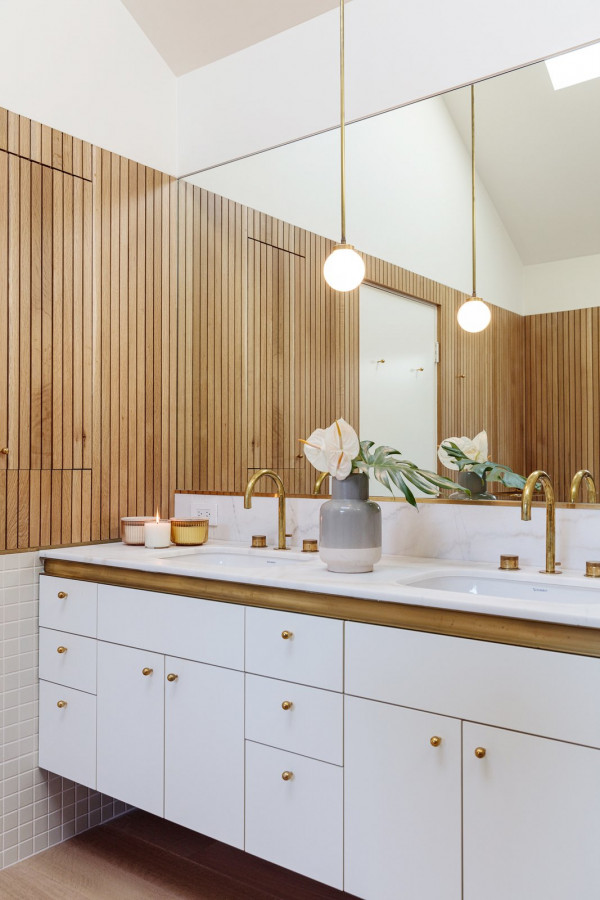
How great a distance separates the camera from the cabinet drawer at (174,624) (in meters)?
1.76

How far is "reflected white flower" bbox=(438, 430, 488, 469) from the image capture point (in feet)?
6.34

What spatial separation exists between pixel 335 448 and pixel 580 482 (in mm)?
602

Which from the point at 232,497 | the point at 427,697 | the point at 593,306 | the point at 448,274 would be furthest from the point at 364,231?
the point at 427,697

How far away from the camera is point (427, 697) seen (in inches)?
55.9

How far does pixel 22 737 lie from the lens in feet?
7.12

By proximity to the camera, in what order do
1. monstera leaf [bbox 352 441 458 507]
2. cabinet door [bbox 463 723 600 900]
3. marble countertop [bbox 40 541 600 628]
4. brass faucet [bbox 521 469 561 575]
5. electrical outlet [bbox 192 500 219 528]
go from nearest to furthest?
cabinet door [bbox 463 723 600 900]
marble countertop [bbox 40 541 600 628]
brass faucet [bbox 521 469 561 575]
monstera leaf [bbox 352 441 458 507]
electrical outlet [bbox 192 500 219 528]

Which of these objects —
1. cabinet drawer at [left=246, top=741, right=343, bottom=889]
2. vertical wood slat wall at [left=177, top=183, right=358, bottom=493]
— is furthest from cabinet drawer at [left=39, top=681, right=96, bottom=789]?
vertical wood slat wall at [left=177, top=183, right=358, bottom=493]

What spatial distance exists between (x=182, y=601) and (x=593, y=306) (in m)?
Result: 1.26

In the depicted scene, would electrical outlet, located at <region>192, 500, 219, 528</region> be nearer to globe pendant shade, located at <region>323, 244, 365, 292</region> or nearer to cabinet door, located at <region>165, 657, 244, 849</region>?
cabinet door, located at <region>165, 657, 244, 849</region>

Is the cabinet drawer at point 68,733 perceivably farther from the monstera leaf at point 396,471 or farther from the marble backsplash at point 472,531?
the monstera leaf at point 396,471

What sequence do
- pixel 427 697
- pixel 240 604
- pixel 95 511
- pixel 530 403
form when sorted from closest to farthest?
pixel 427 697, pixel 240 604, pixel 530 403, pixel 95 511

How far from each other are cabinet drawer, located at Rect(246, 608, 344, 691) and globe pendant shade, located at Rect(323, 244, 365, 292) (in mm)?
1041

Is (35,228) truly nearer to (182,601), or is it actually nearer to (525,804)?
(182,601)

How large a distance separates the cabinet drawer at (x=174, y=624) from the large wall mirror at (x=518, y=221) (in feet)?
2.35
